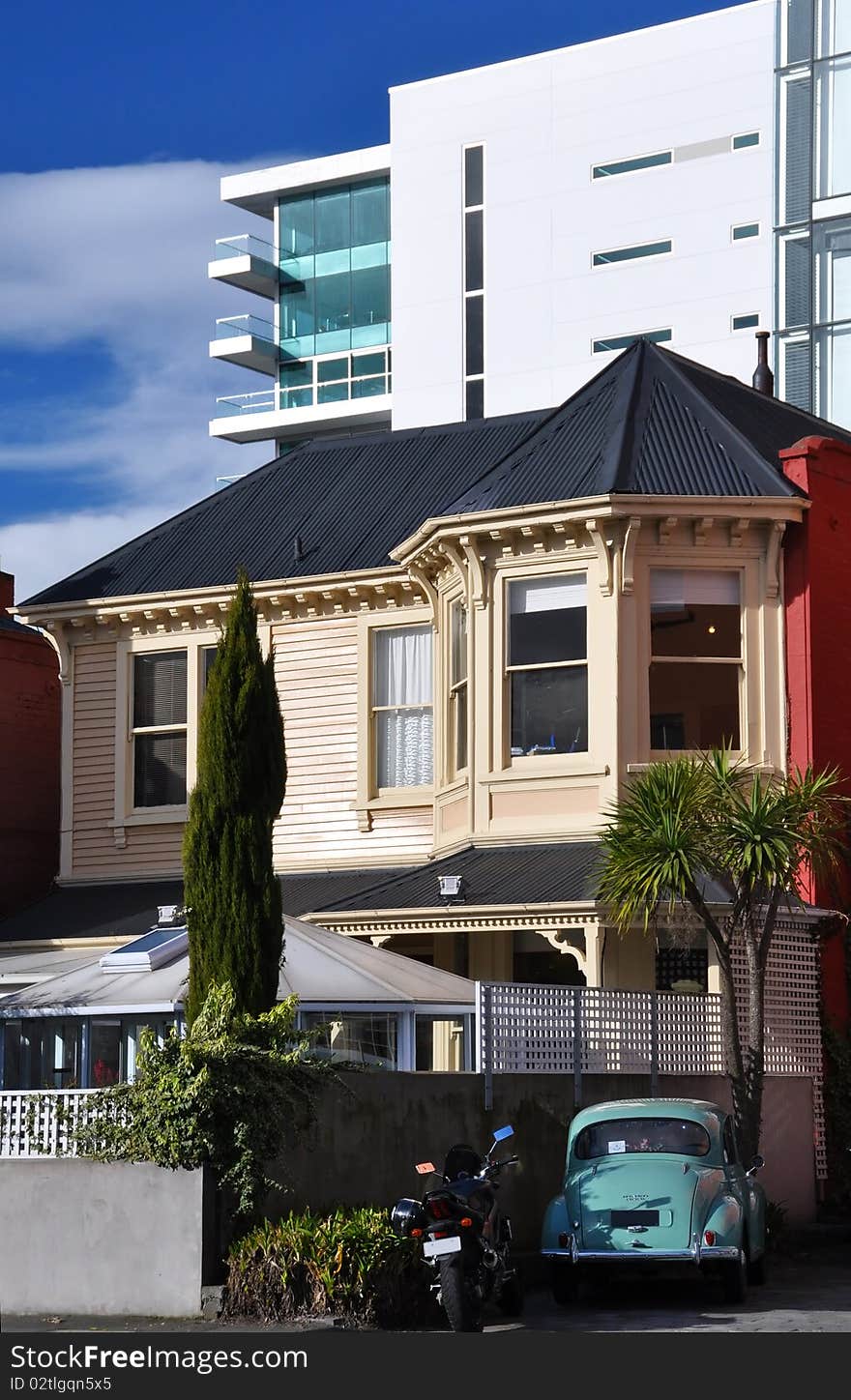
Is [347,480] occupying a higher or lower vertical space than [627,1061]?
higher

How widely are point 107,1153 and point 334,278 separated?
220 feet

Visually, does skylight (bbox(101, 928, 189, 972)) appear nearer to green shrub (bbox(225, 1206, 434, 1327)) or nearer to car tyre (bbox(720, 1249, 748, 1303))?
A: green shrub (bbox(225, 1206, 434, 1327))

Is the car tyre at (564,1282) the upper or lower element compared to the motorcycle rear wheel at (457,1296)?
lower

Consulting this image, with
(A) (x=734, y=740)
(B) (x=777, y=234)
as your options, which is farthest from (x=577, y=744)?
(B) (x=777, y=234)

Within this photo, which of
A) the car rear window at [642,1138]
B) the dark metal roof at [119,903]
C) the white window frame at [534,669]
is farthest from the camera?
the dark metal roof at [119,903]

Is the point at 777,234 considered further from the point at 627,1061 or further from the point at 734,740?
the point at 627,1061

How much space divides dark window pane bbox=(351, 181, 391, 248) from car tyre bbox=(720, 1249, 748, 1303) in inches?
2583

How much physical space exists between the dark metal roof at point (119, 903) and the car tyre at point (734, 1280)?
28.2ft

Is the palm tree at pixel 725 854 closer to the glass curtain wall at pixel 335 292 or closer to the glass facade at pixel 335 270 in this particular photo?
the glass curtain wall at pixel 335 292

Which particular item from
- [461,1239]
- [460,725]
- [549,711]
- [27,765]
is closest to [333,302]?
[27,765]

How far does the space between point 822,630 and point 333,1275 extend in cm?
1104

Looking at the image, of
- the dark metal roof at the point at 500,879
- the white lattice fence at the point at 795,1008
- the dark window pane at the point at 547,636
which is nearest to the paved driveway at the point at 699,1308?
the white lattice fence at the point at 795,1008

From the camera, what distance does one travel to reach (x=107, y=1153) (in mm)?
16062

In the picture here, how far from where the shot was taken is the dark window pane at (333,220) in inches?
3155
